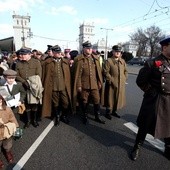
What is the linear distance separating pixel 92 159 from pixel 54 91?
233 centimetres

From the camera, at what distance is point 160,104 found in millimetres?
4020

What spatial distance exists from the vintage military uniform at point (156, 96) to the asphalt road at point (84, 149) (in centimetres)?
34

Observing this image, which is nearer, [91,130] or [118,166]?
[118,166]

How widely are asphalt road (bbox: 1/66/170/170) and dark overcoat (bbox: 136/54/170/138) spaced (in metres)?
0.58

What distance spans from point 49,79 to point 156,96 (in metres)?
2.87

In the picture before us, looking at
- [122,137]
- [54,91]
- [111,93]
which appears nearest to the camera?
[122,137]

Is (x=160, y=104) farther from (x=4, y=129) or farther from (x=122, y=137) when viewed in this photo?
(x=4, y=129)

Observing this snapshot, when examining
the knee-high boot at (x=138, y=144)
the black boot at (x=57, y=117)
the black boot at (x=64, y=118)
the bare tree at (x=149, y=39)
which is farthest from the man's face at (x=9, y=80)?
the bare tree at (x=149, y=39)

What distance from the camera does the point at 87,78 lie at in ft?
20.1

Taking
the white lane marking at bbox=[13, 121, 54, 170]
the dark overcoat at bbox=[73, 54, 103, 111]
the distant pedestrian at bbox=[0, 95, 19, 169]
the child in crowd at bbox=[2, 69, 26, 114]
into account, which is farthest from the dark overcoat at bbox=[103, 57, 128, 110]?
the distant pedestrian at bbox=[0, 95, 19, 169]

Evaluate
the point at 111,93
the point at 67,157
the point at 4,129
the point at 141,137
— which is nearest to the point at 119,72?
the point at 111,93

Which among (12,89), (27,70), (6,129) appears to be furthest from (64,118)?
(6,129)

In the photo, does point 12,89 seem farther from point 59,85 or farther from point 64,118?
point 64,118

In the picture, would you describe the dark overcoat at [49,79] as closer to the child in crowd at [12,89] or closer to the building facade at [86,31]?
the child in crowd at [12,89]
